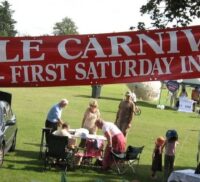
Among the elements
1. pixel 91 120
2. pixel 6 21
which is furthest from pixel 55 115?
pixel 6 21

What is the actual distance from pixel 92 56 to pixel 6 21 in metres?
133

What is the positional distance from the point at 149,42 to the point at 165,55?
0.26 m

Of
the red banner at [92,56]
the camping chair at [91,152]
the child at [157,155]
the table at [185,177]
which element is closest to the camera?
the red banner at [92,56]

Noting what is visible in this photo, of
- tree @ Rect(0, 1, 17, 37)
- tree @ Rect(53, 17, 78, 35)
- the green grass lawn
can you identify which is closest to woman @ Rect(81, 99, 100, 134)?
the green grass lawn

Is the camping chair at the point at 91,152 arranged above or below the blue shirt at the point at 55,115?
below

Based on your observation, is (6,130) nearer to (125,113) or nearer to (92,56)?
(125,113)

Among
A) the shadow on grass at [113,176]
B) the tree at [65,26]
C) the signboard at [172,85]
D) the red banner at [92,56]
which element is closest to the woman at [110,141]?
the shadow on grass at [113,176]

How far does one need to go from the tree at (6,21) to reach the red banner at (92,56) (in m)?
126

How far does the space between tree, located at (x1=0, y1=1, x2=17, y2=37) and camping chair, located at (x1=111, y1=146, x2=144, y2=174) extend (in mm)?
119704

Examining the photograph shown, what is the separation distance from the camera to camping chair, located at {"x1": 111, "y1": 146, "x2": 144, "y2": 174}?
1295 cm

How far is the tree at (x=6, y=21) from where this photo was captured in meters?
133

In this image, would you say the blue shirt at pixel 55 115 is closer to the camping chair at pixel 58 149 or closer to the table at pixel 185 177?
the camping chair at pixel 58 149

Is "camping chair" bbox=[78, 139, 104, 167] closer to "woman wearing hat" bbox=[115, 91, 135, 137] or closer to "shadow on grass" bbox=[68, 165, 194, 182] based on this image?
"shadow on grass" bbox=[68, 165, 194, 182]

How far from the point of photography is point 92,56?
6.31 meters
